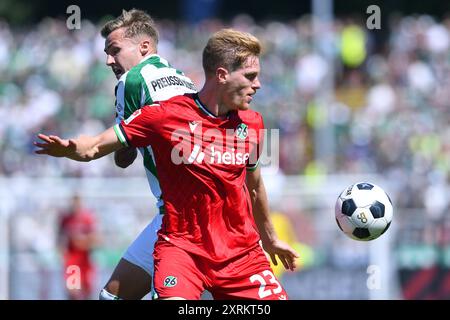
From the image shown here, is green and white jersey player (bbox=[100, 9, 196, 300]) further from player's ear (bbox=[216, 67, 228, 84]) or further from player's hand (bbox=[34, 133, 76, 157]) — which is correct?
player's hand (bbox=[34, 133, 76, 157])

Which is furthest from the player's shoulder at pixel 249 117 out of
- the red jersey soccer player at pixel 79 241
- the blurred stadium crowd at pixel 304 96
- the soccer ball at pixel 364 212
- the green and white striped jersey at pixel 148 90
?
the blurred stadium crowd at pixel 304 96

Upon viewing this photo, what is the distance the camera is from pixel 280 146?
19641 millimetres

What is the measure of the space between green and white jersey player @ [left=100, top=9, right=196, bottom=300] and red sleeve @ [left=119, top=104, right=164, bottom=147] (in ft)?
1.08

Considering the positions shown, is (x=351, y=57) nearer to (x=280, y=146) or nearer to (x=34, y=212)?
(x=280, y=146)

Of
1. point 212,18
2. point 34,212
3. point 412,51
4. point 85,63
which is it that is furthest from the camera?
point 212,18

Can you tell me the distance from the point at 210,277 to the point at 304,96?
1540 cm

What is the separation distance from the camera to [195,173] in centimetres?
687

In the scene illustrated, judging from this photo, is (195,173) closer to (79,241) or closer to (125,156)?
(125,156)

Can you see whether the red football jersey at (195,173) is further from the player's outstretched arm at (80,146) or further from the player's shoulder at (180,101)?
the player's outstretched arm at (80,146)

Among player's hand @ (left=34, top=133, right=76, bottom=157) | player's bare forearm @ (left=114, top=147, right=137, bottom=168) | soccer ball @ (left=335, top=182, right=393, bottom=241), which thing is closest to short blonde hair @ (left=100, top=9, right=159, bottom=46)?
player's bare forearm @ (left=114, top=147, right=137, bottom=168)

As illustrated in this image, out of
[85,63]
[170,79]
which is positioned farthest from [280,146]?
[170,79]

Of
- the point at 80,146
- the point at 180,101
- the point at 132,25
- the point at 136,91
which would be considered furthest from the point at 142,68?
the point at 80,146

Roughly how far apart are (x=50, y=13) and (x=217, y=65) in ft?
93.4
